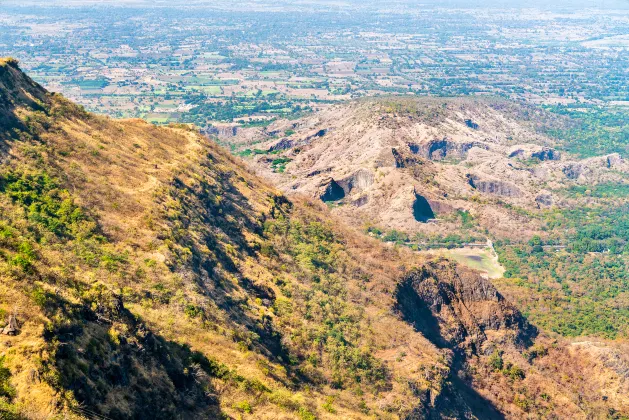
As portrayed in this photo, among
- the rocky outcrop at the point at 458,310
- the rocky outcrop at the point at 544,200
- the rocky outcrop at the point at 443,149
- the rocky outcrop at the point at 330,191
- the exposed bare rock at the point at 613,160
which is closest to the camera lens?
the rocky outcrop at the point at 458,310

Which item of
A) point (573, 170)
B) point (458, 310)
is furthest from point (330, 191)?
point (573, 170)

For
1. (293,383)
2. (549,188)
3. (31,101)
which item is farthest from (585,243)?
(31,101)

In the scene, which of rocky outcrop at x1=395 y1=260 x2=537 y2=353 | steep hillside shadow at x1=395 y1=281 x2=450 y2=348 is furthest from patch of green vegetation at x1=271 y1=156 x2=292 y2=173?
steep hillside shadow at x1=395 y1=281 x2=450 y2=348

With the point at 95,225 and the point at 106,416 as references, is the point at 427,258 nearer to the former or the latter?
the point at 95,225

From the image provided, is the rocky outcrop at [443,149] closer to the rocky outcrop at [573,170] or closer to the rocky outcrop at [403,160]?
the rocky outcrop at [403,160]

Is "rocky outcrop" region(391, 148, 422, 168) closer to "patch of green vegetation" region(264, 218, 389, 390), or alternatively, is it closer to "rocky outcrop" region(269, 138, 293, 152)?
"rocky outcrop" region(269, 138, 293, 152)

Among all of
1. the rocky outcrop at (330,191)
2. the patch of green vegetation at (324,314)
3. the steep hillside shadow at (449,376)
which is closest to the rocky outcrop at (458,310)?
→ the steep hillside shadow at (449,376)
